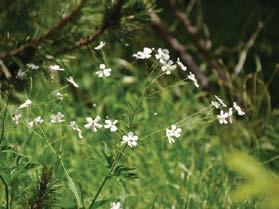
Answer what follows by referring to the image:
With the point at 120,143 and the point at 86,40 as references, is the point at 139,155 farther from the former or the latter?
the point at 120,143

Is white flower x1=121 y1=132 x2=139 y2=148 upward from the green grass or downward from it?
upward

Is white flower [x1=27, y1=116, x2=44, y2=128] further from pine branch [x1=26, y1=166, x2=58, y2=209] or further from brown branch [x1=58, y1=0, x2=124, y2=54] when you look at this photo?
brown branch [x1=58, y1=0, x2=124, y2=54]

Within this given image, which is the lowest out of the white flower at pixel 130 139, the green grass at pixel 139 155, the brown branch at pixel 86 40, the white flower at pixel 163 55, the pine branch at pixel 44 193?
the green grass at pixel 139 155

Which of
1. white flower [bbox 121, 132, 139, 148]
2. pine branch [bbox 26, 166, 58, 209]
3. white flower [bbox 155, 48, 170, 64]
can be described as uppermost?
white flower [bbox 155, 48, 170, 64]

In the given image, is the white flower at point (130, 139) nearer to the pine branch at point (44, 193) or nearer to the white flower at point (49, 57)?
the pine branch at point (44, 193)

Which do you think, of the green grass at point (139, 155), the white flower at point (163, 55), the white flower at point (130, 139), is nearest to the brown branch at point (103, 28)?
the green grass at point (139, 155)

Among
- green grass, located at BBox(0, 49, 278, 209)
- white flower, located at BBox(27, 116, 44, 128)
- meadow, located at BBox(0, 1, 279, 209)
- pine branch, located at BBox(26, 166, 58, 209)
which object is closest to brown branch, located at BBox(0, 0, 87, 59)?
meadow, located at BBox(0, 1, 279, 209)

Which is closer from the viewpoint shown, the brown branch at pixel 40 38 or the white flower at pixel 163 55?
the white flower at pixel 163 55

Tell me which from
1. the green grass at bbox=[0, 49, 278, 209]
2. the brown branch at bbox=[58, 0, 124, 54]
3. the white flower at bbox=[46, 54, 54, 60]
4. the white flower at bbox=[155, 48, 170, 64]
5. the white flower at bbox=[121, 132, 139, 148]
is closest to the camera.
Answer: the white flower at bbox=[121, 132, 139, 148]

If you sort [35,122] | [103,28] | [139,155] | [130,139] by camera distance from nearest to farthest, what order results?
1. [130,139]
2. [35,122]
3. [103,28]
4. [139,155]

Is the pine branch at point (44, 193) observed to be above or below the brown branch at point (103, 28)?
below

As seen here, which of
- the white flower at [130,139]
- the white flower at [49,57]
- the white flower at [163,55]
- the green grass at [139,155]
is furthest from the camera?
the white flower at [49,57]

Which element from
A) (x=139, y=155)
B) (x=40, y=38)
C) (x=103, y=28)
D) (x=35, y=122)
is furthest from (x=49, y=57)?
(x=139, y=155)
